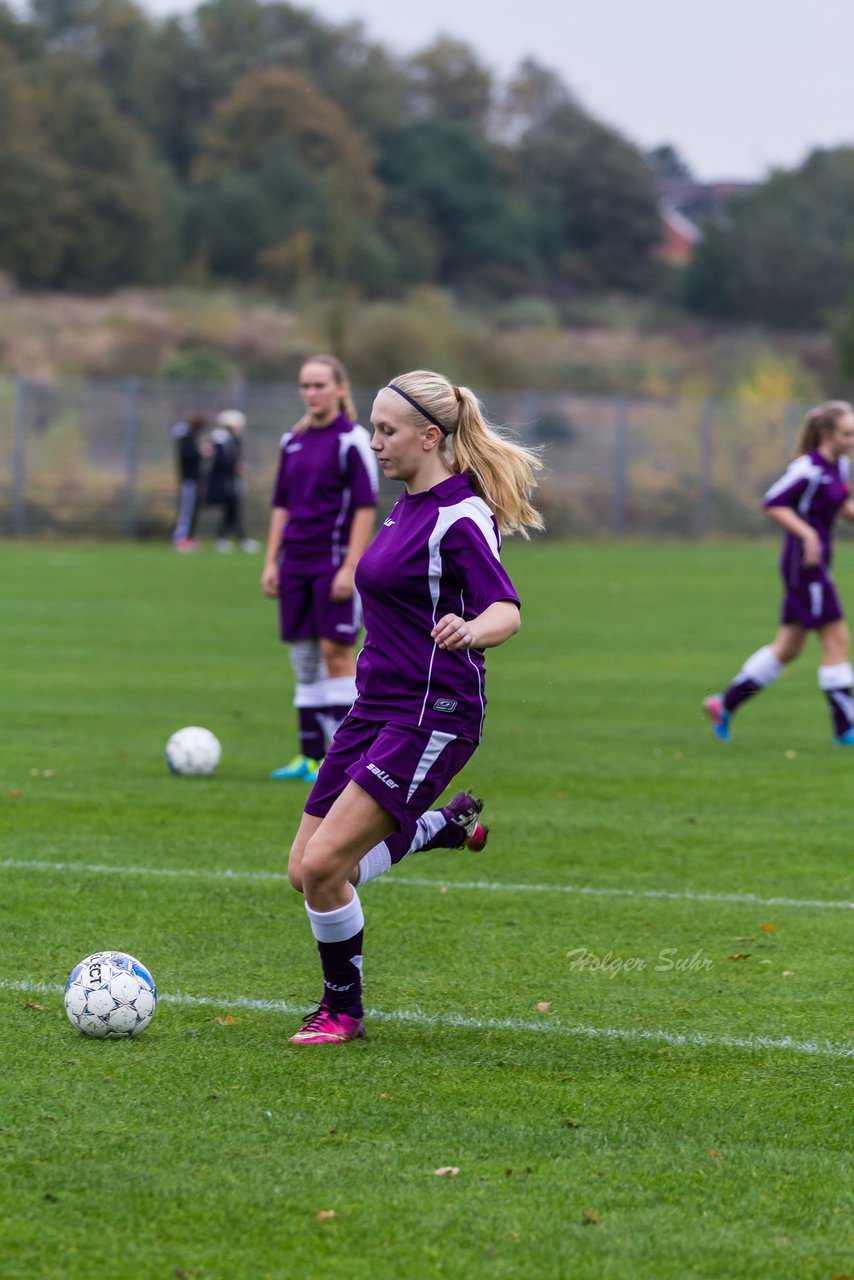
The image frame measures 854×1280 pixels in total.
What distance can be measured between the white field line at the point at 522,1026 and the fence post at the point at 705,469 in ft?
114

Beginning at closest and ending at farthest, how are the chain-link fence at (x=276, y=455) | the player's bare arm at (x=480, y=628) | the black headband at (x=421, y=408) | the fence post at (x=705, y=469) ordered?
the player's bare arm at (x=480, y=628) < the black headband at (x=421, y=408) < the chain-link fence at (x=276, y=455) < the fence post at (x=705, y=469)

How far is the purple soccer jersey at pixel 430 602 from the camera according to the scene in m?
5.07

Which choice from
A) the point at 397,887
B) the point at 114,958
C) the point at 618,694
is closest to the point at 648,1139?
the point at 114,958

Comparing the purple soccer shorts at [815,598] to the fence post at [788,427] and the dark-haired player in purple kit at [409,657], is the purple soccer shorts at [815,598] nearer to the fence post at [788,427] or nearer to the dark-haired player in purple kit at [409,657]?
the dark-haired player in purple kit at [409,657]

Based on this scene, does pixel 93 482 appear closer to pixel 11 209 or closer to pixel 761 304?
pixel 11 209

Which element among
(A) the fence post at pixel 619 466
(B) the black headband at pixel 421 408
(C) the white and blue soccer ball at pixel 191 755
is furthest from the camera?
(A) the fence post at pixel 619 466

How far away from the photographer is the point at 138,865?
7.56m

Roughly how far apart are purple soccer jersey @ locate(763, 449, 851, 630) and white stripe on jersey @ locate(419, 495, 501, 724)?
6297 mm

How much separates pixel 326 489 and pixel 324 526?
0.19m

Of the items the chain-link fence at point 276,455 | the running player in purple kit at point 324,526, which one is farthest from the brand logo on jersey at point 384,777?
the chain-link fence at point 276,455

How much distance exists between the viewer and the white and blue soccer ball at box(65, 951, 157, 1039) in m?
5.10

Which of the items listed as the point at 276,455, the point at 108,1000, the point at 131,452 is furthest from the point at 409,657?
the point at 276,455

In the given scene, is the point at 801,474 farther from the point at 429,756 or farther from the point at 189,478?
the point at 189,478

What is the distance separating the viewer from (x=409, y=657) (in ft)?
16.7
